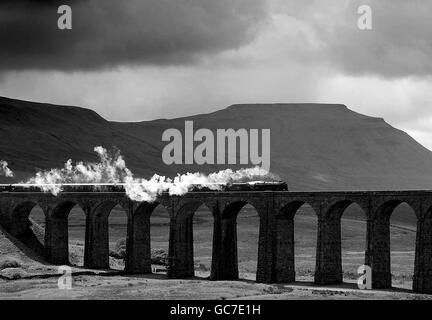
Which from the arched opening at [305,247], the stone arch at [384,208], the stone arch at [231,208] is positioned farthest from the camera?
the arched opening at [305,247]

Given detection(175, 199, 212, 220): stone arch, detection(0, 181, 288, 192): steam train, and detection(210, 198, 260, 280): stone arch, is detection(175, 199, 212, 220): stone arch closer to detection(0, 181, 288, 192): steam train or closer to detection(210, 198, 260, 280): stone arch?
detection(0, 181, 288, 192): steam train

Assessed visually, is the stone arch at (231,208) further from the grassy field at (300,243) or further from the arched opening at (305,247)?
the grassy field at (300,243)

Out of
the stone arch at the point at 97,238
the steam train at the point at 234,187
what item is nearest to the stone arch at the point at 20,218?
the steam train at the point at 234,187

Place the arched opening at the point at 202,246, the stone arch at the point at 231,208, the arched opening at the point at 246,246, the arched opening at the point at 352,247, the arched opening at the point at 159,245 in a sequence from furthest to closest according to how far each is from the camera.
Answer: the arched opening at the point at 159,245
the arched opening at the point at 202,246
the arched opening at the point at 352,247
the arched opening at the point at 246,246
the stone arch at the point at 231,208

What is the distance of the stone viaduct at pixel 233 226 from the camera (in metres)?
86.3

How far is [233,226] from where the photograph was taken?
320 ft

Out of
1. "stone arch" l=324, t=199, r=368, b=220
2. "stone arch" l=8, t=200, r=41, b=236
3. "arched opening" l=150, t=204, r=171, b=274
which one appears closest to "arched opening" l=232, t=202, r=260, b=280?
"arched opening" l=150, t=204, r=171, b=274

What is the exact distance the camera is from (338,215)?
90625 millimetres

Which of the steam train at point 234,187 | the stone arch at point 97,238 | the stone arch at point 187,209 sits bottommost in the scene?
the stone arch at point 97,238

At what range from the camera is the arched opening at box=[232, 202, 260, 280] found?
102 m

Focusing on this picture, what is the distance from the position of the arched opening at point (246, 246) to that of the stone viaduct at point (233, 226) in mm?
2831
